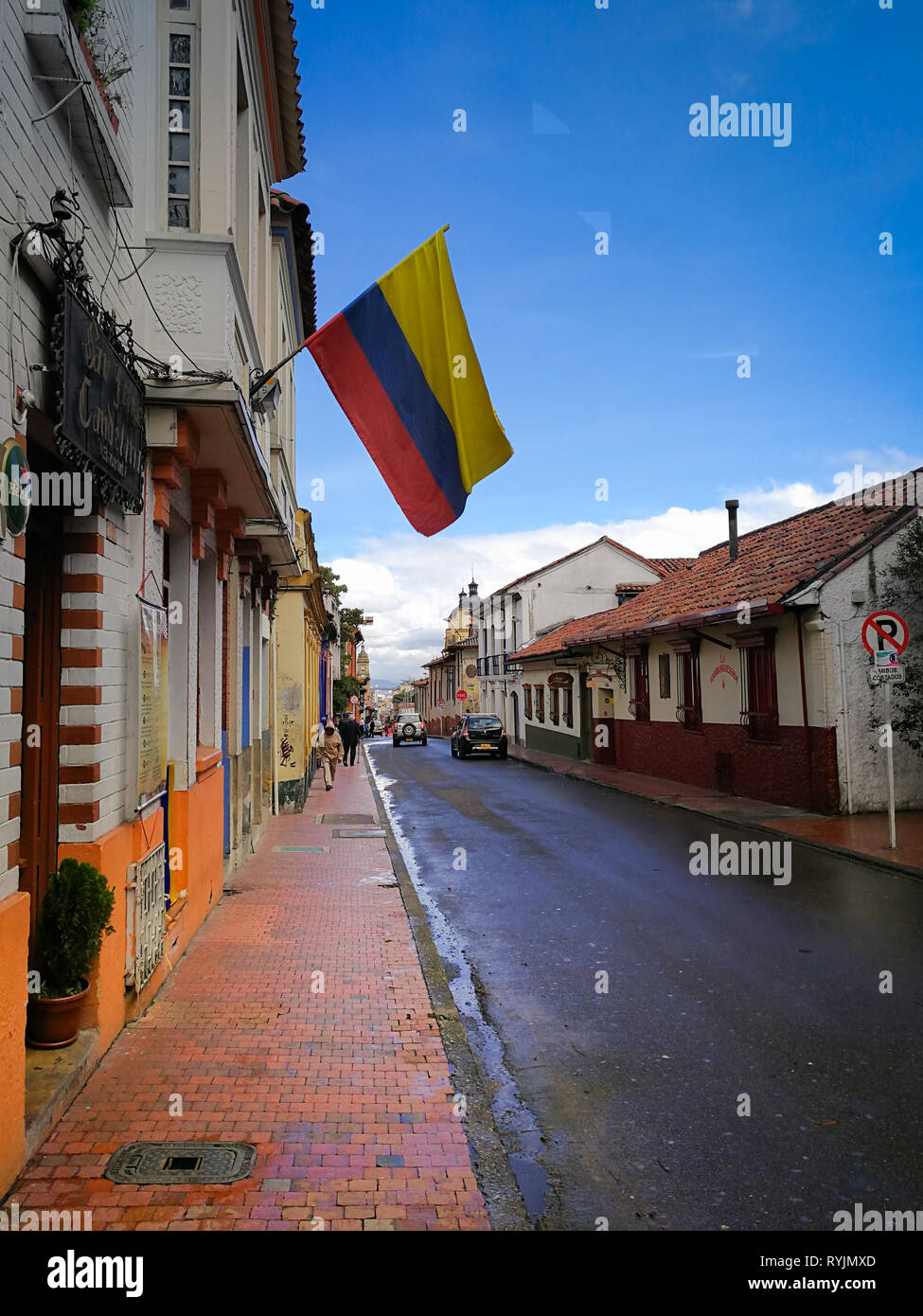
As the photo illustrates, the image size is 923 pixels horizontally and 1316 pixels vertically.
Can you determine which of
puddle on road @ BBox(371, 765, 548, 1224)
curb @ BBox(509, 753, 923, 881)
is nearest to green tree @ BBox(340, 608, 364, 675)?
curb @ BBox(509, 753, 923, 881)

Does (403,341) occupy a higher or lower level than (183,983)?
higher

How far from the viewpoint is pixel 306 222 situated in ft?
39.4

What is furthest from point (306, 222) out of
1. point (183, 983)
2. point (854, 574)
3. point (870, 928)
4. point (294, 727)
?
point (870, 928)

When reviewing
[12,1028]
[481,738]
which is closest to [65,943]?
[12,1028]

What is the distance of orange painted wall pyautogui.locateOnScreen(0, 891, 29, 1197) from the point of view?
3.11 m

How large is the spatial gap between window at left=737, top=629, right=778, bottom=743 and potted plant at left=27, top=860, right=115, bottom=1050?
12.3 metres

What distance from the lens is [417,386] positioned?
255 inches

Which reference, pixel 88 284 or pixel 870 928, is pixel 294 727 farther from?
pixel 88 284

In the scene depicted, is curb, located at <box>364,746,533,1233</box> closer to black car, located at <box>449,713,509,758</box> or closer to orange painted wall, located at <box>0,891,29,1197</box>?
orange painted wall, located at <box>0,891,29,1197</box>

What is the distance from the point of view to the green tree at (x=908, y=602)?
40.3 feet

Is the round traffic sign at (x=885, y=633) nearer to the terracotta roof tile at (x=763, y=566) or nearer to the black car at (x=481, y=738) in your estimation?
the terracotta roof tile at (x=763, y=566)
